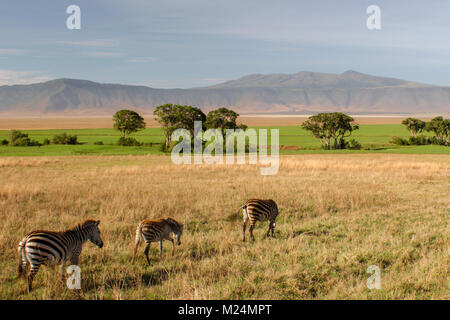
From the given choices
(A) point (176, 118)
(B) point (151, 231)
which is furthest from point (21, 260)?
(A) point (176, 118)

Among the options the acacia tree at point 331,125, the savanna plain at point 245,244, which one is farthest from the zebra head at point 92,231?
the acacia tree at point 331,125

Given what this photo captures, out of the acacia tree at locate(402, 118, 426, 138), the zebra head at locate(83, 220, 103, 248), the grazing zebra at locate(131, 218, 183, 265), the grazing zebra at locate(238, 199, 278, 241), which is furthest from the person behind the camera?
the acacia tree at locate(402, 118, 426, 138)

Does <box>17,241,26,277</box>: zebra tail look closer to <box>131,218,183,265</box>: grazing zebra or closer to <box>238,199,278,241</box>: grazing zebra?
<box>131,218,183,265</box>: grazing zebra

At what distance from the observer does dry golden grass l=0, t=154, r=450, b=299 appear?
7.52m

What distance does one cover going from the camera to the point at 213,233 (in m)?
11.9

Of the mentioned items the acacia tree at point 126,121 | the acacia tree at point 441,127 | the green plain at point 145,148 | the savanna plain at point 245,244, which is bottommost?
the savanna plain at point 245,244

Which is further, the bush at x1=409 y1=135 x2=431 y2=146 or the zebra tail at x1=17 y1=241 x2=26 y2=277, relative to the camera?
the bush at x1=409 y1=135 x2=431 y2=146

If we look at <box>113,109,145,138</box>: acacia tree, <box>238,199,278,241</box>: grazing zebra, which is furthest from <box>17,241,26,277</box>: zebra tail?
<box>113,109,145,138</box>: acacia tree

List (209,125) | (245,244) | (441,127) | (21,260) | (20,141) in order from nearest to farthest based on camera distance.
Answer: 1. (21,260)
2. (245,244)
3. (209,125)
4. (20,141)
5. (441,127)

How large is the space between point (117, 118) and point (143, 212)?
66.2m

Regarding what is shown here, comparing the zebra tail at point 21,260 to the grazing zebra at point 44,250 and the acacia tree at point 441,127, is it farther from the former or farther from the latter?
the acacia tree at point 441,127

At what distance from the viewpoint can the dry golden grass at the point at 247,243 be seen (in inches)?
296

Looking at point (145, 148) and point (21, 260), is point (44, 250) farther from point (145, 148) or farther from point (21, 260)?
point (145, 148)

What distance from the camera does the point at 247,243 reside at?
34.9 feet
